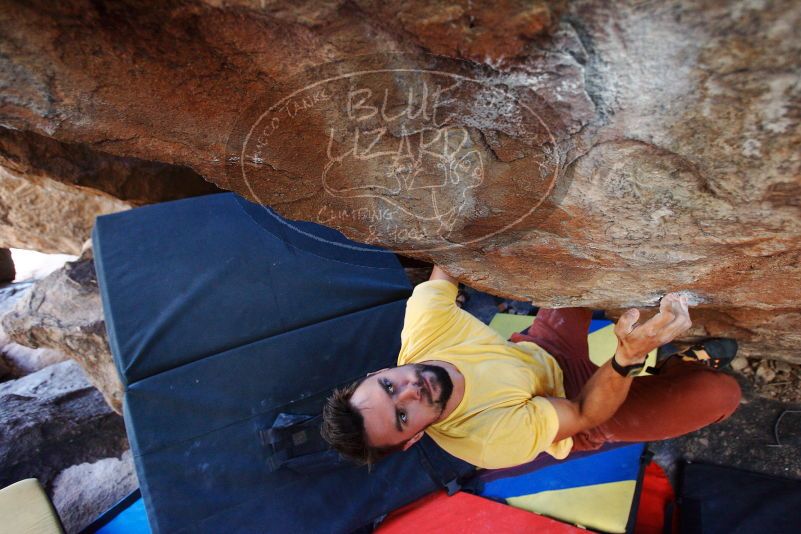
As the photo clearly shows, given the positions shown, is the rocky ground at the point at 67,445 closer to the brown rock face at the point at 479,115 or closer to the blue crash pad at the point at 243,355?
the blue crash pad at the point at 243,355

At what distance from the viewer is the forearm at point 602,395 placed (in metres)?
1.29

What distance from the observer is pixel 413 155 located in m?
0.93

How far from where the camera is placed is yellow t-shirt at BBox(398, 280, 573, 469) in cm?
138

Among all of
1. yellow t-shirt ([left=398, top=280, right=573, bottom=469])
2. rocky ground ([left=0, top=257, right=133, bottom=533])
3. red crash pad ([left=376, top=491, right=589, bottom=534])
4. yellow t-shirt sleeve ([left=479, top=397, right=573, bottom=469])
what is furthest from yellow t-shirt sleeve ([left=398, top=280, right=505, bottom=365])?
rocky ground ([left=0, top=257, right=133, bottom=533])

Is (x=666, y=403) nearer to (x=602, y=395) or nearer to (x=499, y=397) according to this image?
(x=602, y=395)

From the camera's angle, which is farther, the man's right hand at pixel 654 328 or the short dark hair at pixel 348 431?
the short dark hair at pixel 348 431

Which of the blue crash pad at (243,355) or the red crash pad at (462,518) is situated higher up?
the blue crash pad at (243,355)

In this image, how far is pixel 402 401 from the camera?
56.8 inches

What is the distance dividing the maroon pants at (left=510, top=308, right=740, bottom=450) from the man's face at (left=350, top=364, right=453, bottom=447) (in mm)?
482

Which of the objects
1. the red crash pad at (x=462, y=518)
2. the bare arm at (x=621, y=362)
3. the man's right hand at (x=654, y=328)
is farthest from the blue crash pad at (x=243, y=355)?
the man's right hand at (x=654, y=328)

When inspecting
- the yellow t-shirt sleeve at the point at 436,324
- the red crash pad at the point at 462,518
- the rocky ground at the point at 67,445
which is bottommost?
the red crash pad at the point at 462,518

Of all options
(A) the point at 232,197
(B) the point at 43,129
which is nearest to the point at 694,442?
(A) the point at 232,197

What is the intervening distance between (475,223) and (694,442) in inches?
64.9

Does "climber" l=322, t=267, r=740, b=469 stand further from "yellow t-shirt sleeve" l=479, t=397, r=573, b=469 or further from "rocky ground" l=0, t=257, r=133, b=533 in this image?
"rocky ground" l=0, t=257, r=133, b=533
